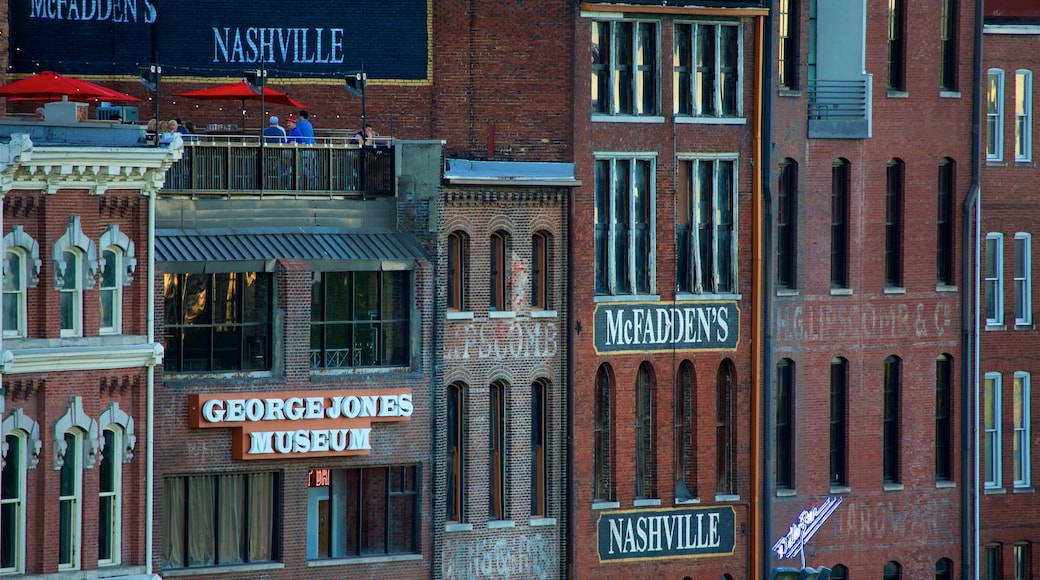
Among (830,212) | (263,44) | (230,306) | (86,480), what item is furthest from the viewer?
(830,212)

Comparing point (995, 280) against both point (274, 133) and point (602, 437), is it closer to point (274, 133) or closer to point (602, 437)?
point (602, 437)

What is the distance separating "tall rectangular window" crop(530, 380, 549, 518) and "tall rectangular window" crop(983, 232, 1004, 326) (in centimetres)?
1463

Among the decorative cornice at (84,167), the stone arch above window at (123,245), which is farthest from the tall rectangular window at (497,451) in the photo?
the decorative cornice at (84,167)

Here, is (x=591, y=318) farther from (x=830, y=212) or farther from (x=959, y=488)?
(x=959, y=488)

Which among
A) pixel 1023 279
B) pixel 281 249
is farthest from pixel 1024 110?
pixel 281 249

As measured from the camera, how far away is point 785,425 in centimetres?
6719

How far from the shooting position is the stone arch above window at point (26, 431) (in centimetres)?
5248

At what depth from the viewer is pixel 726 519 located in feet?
216

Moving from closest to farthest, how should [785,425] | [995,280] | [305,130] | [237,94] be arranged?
1. [237,94]
2. [305,130]
3. [785,425]
4. [995,280]

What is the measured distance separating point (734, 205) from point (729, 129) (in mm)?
1903

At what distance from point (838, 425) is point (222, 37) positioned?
18803 mm

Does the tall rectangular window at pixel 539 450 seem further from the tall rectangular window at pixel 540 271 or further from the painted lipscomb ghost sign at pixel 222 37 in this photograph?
the painted lipscomb ghost sign at pixel 222 37

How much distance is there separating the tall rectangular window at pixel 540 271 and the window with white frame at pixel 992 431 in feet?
47.7

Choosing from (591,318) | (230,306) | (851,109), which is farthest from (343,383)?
(851,109)
